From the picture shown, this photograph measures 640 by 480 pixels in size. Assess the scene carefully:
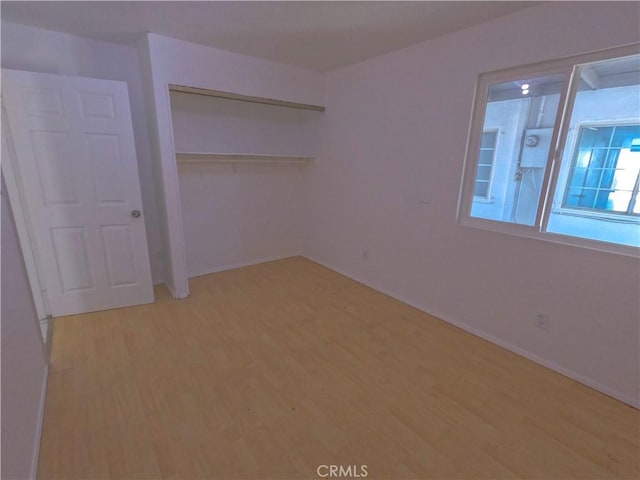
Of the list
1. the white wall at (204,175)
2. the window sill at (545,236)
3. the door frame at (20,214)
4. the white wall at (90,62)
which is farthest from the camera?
the white wall at (204,175)

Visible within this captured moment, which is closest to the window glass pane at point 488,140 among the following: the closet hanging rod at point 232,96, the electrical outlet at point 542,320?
the electrical outlet at point 542,320

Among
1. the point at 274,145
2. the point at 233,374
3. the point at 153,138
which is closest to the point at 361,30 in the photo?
the point at 274,145

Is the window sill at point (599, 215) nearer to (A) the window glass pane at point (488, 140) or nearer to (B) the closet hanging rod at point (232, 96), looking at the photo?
(A) the window glass pane at point (488, 140)

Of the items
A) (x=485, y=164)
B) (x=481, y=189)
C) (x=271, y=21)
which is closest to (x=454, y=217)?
(x=481, y=189)

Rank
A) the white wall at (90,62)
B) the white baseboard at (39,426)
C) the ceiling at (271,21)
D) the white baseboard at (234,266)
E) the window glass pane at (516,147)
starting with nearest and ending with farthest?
the white baseboard at (39,426) < the ceiling at (271,21) < the window glass pane at (516,147) < the white wall at (90,62) < the white baseboard at (234,266)

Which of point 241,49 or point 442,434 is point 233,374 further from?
point 241,49

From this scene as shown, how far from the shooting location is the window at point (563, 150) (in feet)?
6.27

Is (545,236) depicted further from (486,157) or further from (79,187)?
(79,187)

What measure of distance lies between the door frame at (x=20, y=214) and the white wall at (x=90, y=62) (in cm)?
57

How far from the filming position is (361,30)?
2434 mm

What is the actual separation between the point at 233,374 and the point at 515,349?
2.13 m

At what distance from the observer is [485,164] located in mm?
2516

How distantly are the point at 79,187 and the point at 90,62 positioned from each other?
115cm

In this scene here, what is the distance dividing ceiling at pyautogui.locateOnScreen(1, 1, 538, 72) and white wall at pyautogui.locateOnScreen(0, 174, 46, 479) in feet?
5.12
